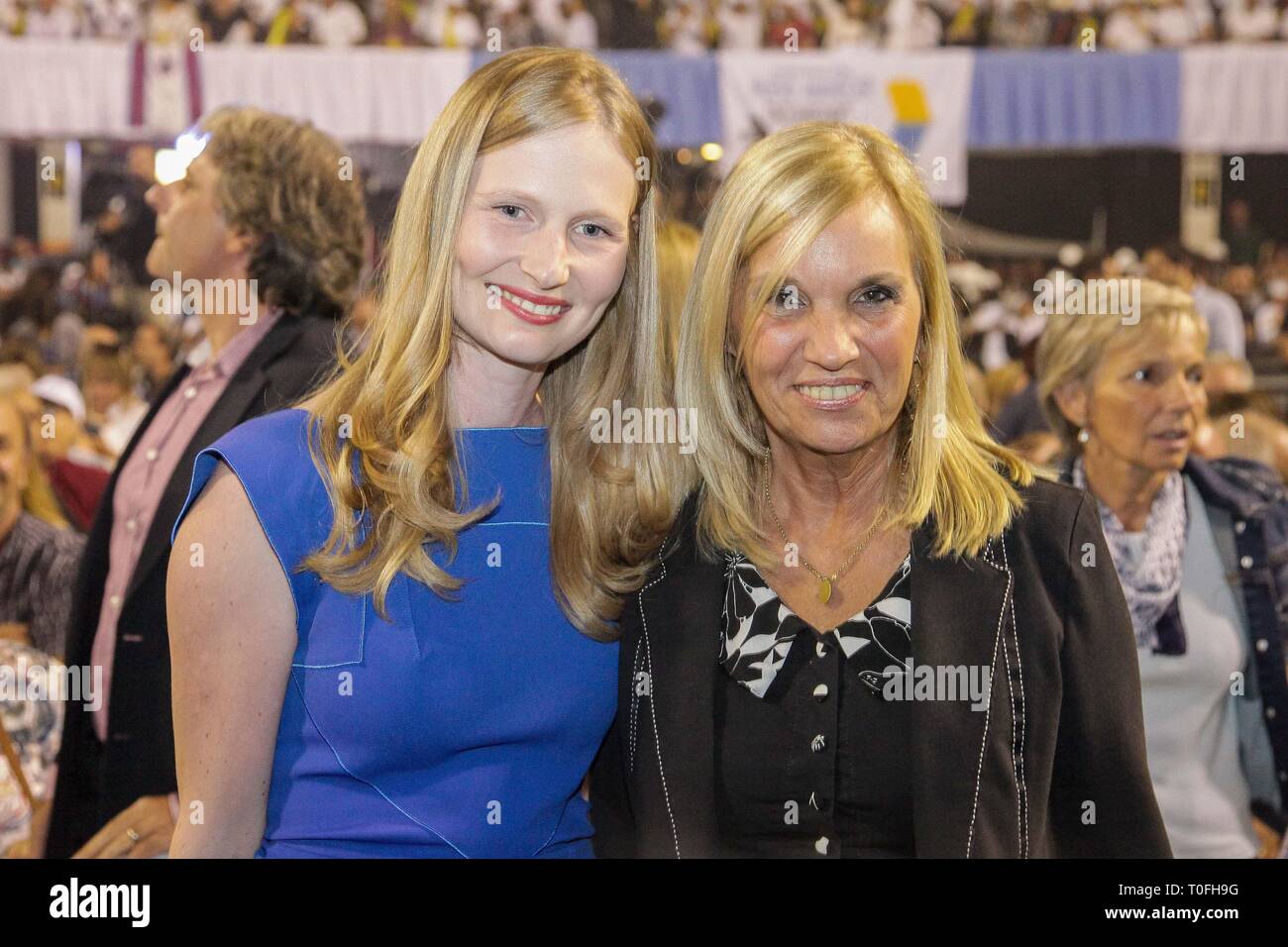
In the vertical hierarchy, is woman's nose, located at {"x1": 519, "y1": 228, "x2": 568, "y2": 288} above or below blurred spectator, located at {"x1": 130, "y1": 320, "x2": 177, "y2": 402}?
below

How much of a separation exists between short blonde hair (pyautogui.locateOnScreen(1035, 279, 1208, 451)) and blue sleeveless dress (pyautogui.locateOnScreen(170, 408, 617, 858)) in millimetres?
1351

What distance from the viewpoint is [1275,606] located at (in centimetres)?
227

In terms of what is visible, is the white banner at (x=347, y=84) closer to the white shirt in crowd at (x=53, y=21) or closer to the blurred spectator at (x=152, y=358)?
the white shirt in crowd at (x=53, y=21)

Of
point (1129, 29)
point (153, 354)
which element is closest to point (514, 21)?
point (153, 354)

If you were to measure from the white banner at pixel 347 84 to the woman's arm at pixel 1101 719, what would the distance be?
717 cm

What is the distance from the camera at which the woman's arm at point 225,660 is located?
5.03 feet

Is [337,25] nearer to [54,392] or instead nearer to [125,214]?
[125,214]

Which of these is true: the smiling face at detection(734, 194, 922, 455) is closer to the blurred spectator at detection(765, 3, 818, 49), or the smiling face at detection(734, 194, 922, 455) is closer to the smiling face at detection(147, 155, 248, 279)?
the smiling face at detection(147, 155, 248, 279)

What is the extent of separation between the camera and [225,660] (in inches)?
60.5

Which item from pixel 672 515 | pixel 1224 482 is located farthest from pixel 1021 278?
pixel 672 515

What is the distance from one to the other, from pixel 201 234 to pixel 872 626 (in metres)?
1.56

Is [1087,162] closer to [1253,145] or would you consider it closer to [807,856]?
[1253,145]

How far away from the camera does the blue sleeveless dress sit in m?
1.56

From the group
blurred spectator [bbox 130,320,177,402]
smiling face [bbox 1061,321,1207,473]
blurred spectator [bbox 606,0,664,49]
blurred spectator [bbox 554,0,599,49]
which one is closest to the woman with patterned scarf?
smiling face [bbox 1061,321,1207,473]
